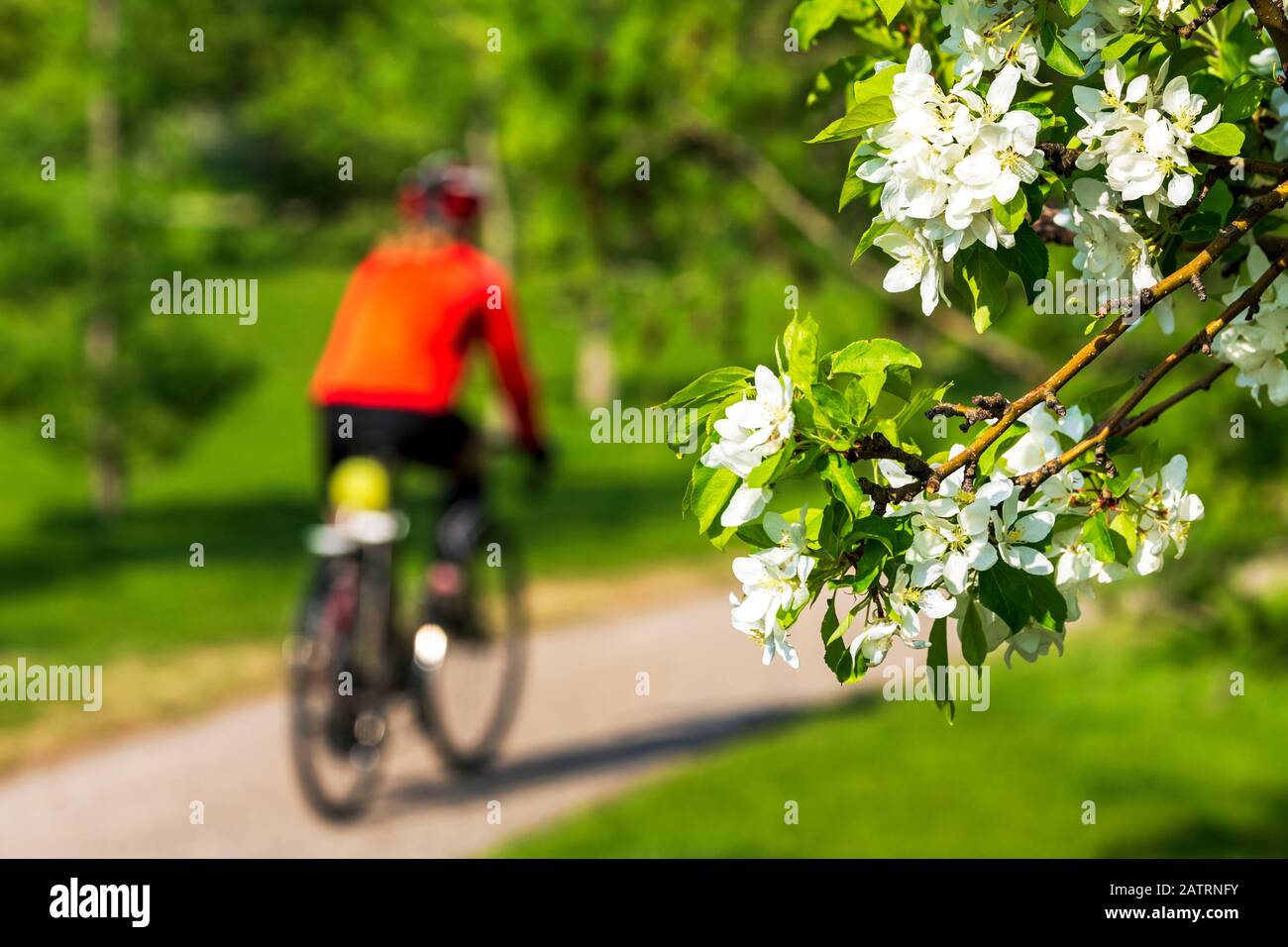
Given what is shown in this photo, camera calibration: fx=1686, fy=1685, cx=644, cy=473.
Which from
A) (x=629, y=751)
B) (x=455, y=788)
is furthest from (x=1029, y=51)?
(x=629, y=751)

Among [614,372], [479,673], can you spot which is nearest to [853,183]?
[479,673]

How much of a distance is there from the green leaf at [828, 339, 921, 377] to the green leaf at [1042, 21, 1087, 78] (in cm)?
38

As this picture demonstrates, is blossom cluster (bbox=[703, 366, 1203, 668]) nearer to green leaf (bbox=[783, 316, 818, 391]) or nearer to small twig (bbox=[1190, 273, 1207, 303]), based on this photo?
green leaf (bbox=[783, 316, 818, 391])

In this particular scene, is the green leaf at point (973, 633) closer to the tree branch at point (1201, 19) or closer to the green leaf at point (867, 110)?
the green leaf at point (867, 110)

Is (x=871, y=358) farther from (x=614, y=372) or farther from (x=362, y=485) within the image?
(x=614, y=372)

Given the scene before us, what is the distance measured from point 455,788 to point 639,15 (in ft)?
11.4

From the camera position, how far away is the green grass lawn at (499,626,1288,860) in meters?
6.37

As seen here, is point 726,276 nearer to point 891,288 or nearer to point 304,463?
point 891,288

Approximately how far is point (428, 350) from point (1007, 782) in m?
3.10

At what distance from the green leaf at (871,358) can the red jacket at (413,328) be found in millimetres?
4761

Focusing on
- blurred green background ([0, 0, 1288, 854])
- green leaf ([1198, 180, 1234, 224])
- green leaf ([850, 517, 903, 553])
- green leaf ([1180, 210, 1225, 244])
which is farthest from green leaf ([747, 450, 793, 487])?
blurred green background ([0, 0, 1288, 854])

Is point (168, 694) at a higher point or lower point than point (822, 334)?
lower
